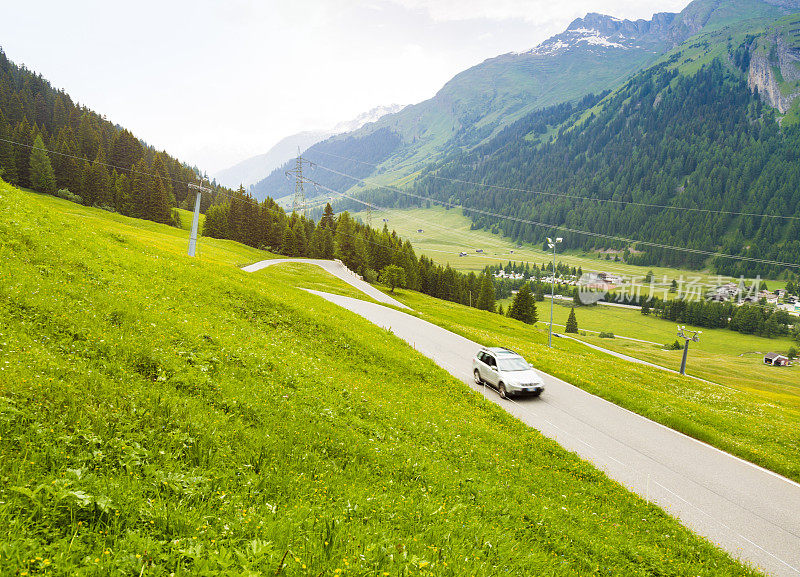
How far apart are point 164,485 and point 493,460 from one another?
10102mm

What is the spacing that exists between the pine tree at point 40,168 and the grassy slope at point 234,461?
306ft

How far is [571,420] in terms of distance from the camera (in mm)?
19766

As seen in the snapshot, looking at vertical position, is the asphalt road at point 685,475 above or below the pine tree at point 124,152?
below

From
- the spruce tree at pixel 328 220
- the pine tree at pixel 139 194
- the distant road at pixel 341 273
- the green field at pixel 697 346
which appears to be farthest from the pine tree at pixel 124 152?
the green field at pixel 697 346

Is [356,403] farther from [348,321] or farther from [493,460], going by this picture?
[348,321]

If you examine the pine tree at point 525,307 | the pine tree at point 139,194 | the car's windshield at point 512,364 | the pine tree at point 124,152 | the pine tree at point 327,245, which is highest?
the pine tree at point 124,152

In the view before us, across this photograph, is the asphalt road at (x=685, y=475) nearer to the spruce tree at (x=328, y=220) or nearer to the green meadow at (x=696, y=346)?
the green meadow at (x=696, y=346)

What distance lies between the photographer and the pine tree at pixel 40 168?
82.8m

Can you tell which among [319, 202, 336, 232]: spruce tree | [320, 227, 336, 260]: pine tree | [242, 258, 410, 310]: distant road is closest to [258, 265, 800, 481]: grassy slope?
[242, 258, 410, 310]: distant road

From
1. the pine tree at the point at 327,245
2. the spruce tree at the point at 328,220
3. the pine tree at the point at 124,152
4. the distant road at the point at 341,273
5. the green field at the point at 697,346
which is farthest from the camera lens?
the pine tree at the point at 124,152

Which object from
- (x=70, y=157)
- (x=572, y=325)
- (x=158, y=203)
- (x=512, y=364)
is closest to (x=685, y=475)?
(x=512, y=364)

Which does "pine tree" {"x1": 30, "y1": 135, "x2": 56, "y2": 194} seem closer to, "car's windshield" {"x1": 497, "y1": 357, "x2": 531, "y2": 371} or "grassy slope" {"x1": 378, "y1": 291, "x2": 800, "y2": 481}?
"grassy slope" {"x1": 378, "y1": 291, "x2": 800, "y2": 481}

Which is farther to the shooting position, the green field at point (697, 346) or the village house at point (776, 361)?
the village house at point (776, 361)

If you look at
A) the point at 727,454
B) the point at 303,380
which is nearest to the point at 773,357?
the point at 727,454
